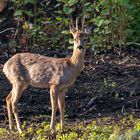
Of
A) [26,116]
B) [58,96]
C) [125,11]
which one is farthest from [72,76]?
[125,11]

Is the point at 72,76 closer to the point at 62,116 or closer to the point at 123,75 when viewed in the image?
the point at 62,116

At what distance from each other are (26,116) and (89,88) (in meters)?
1.59

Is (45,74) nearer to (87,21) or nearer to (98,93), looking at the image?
(98,93)

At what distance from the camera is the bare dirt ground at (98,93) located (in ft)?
40.2

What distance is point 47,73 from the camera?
11523mm

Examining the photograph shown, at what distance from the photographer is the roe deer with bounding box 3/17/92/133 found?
11.3m

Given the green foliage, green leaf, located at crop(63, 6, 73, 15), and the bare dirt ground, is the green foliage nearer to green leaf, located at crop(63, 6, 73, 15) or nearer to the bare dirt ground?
green leaf, located at crop(63, 6, 73, 15)

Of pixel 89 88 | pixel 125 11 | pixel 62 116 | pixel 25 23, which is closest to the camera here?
pixel 62 116

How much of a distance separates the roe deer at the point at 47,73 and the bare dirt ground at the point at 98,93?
25.8 inches

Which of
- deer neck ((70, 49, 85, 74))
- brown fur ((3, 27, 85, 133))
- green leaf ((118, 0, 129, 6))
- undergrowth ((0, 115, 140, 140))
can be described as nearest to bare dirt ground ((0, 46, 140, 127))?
undergrowth ((0, 115, 140, 140))

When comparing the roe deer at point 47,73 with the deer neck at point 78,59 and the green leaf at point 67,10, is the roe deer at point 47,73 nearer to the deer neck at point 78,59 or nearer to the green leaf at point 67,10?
the deer neck at point 78,59

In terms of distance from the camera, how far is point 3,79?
14.0m

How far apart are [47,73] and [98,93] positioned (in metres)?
1.71

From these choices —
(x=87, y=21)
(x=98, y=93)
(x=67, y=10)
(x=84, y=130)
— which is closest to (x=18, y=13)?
(x=67, y=10)
